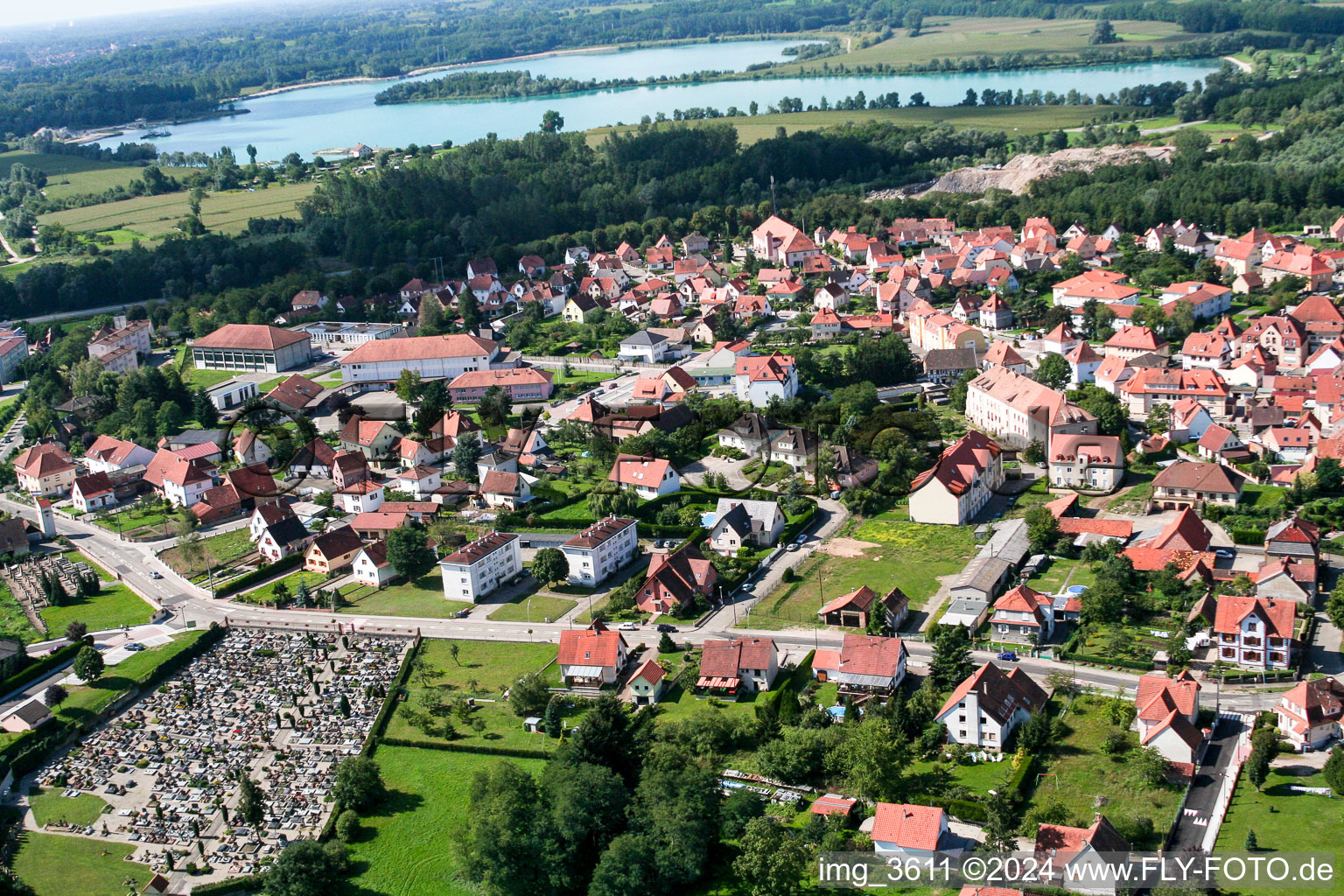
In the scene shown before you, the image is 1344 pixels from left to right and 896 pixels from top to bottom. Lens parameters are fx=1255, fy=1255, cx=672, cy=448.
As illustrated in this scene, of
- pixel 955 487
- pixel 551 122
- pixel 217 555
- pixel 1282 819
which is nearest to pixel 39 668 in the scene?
pixel 217 555

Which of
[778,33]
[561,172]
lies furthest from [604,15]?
[561,172]

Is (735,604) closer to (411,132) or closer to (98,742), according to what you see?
(98,742)

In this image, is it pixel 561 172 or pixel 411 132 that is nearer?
pixel 561 172

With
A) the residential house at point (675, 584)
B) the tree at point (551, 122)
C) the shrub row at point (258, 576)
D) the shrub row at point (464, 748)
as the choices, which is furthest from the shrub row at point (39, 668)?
the tree at point (551, 122)

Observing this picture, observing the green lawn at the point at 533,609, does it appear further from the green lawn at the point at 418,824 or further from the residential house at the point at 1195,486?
the residential house at the point at 1195,486

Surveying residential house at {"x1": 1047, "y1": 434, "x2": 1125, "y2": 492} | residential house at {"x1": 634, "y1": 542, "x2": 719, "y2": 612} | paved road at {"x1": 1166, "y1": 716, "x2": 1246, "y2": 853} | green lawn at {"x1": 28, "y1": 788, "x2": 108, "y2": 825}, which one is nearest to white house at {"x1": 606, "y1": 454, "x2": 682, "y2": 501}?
residential house at {"x1": 634, "y1": 542, "x2": 719, "y2": 612}
